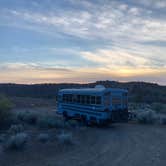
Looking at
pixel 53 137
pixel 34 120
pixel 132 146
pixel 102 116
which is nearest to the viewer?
pixel 132 146

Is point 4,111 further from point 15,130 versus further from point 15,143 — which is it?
point 15,143

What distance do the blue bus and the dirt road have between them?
520 cm

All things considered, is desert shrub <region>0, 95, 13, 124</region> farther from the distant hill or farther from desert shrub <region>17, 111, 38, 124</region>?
the distant hill

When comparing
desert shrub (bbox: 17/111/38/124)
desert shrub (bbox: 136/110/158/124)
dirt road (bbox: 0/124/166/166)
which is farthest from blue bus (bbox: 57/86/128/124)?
dirt road (bbox: 0/124/166/166)

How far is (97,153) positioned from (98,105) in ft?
39.2

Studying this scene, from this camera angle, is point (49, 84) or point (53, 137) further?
point (49, 84)

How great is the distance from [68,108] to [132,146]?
14.6m

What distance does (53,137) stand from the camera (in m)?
23.5

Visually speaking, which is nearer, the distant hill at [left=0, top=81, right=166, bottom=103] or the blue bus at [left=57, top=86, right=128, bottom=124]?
the blue bus at [left=57, top=86, right=128, bottom=124]

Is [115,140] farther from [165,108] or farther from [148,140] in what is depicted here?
[165,108]

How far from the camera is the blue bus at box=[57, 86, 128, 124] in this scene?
31255 mm

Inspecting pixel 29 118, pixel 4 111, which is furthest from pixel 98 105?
pixel 4 111

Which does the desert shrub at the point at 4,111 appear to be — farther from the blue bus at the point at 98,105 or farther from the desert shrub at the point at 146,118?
the desert shrub at the point at 146,118

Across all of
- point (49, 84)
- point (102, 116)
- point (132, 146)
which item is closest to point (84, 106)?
point (102, 116)
